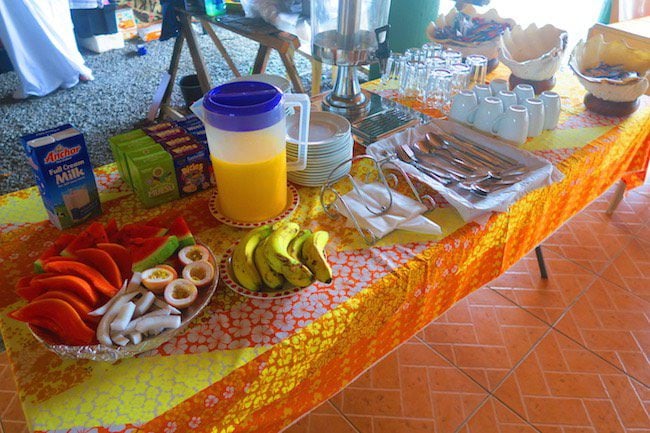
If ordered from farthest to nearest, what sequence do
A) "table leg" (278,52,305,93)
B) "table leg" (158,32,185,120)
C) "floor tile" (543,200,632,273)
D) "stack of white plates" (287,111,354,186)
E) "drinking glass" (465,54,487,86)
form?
"table leg" (158,32,185,120)
"table leg" (278,52,305,93)
"floor tile" (543,200,632,273)
"drinking glass" (465,54,487,86)
"stack of white plates" (287,111,354,186)

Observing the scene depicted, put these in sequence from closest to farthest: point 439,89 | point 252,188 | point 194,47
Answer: point 252,188
point 439,89
point 194,47

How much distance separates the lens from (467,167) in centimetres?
98

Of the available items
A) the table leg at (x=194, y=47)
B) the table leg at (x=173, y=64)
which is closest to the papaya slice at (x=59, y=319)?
the table leg at (x=194, y=47)

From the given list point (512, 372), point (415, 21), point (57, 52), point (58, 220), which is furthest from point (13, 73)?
point (512, 372)

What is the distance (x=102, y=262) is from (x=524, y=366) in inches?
45.7

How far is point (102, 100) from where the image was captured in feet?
9.32

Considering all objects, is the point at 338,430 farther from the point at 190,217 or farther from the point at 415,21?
the point at 415,21

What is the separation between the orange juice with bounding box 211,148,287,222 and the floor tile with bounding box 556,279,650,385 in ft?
3.54

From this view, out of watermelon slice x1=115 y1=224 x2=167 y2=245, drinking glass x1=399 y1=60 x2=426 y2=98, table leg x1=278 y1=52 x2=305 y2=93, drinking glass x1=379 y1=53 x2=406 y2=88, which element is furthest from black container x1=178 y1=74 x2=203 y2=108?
watermelon slice x1=115 y1=224 x2=167 y2=245

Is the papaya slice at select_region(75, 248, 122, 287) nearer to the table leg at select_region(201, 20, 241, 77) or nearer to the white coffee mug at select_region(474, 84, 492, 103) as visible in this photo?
the white coffee mug at select_region(474, 84, 492, 103)

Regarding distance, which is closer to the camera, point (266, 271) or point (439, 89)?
point (266, 271)

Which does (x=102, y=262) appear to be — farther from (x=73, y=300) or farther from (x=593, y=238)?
(x=593, y=238)

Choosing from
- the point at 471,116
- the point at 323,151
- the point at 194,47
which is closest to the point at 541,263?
the point at 471,116

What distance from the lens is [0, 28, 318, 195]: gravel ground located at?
2.32 metres
